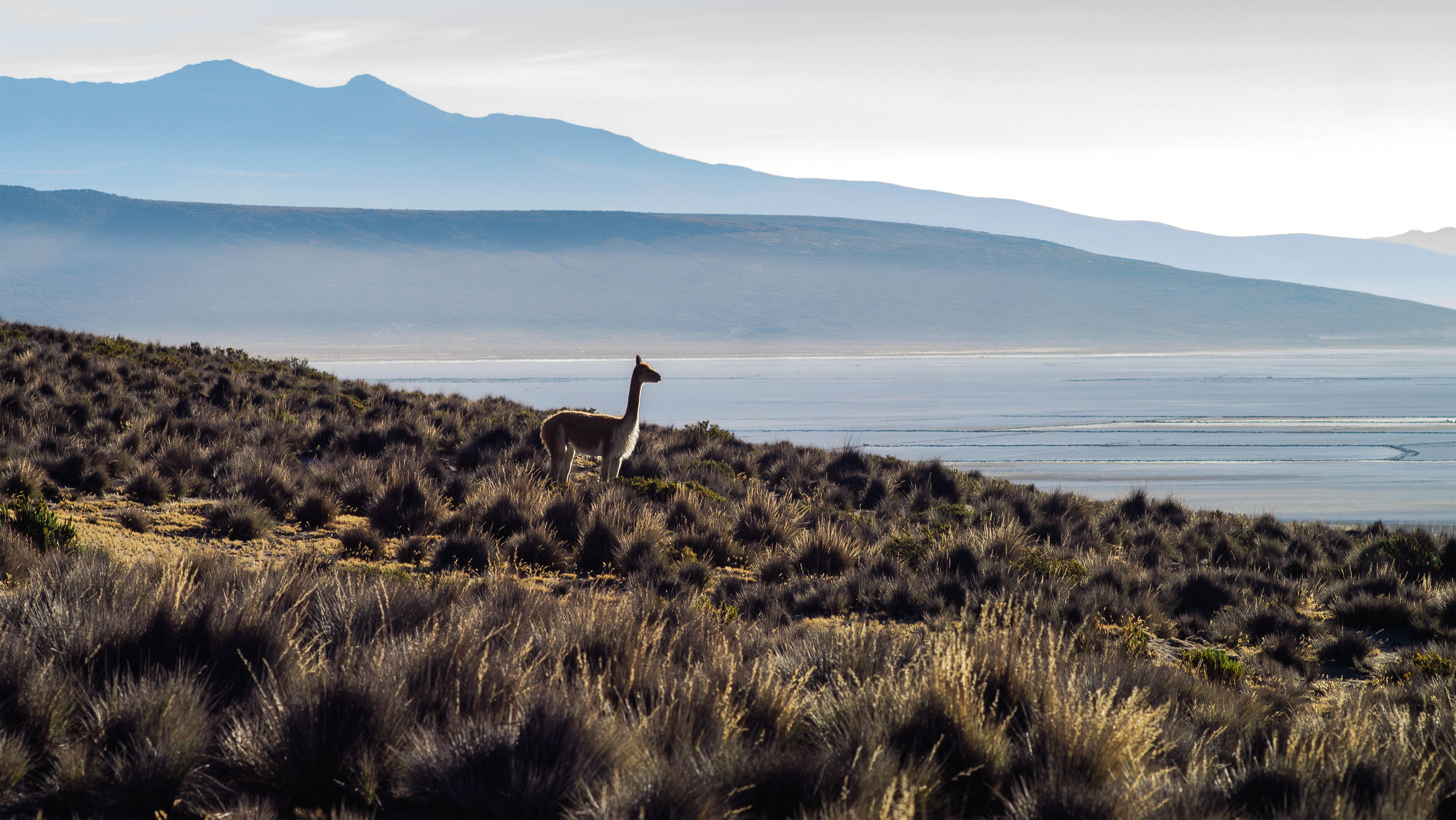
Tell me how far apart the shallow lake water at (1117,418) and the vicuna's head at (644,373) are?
1395 cm

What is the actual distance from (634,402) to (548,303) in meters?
160

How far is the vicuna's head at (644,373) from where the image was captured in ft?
36.5

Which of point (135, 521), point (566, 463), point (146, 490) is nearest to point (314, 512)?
point (135, 521)

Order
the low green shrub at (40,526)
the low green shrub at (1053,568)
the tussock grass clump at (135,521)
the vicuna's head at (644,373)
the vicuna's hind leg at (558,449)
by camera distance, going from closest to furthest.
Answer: the low green shrub at (40,526) < the tussock grass clump at (135,521) < the low green shrub at (1053,568) < the vicuna's head at (644,373) < the vicuna's hind leg at (558,449)

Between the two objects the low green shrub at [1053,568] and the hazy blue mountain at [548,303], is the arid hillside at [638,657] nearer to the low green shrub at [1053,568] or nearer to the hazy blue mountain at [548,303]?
the low green shrub at [1053,568]

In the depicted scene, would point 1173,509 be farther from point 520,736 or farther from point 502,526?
point 520,736

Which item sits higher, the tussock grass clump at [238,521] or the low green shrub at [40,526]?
the low green shrub at [40,526]

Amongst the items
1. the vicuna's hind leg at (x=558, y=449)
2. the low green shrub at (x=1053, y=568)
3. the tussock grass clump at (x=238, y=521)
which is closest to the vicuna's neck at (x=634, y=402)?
the vicuna's hind leg at (x=558, y=449)

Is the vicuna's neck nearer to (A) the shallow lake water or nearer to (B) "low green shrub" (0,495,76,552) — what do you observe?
(B) "low green shrub" (0,495,76,552)

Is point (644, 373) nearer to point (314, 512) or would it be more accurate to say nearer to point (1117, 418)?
point (314, 512)

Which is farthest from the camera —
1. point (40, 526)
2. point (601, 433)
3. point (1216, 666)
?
point (601, 433)

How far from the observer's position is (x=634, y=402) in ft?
37.1

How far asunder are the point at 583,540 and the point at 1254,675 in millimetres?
5580

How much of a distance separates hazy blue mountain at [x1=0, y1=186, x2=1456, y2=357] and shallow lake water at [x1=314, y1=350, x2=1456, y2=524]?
2342 inches
